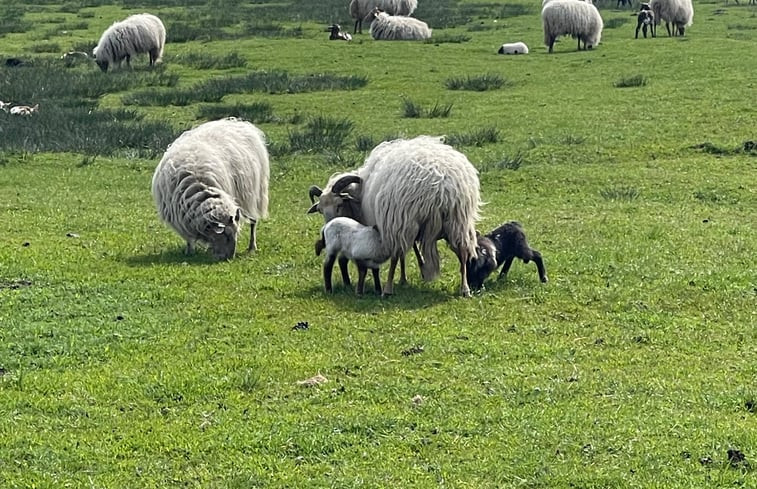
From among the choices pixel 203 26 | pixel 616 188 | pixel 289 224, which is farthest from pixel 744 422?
pixel 203 26

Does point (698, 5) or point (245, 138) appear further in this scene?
point (698, 5)

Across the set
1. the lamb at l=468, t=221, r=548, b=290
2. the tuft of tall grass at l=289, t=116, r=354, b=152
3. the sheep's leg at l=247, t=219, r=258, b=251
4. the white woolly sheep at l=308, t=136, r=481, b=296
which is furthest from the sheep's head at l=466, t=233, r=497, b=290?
the tuft of tall grass at l=289, t=116, r=354, b=152

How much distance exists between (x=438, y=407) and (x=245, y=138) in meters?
7.30

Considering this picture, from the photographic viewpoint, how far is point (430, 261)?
1082cm

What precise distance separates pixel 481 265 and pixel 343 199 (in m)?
1.80

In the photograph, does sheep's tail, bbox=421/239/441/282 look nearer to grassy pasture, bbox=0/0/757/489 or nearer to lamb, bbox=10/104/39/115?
grassy pasture, bbox=0/0/757/489

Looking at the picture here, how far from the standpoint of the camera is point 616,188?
16.4 metres

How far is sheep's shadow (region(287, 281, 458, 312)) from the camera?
10383mm

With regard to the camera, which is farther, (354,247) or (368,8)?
(368,8)

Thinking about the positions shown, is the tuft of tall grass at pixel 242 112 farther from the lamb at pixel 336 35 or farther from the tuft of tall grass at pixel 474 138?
the lamb at pixel 336 35

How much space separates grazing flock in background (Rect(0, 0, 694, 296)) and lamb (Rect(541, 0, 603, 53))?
866 inches

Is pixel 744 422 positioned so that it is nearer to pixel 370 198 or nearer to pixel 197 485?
pixel 197 485

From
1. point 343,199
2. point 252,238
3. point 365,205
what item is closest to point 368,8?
point 252,238

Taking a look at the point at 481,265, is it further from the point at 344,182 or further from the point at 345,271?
the point at 344,182
